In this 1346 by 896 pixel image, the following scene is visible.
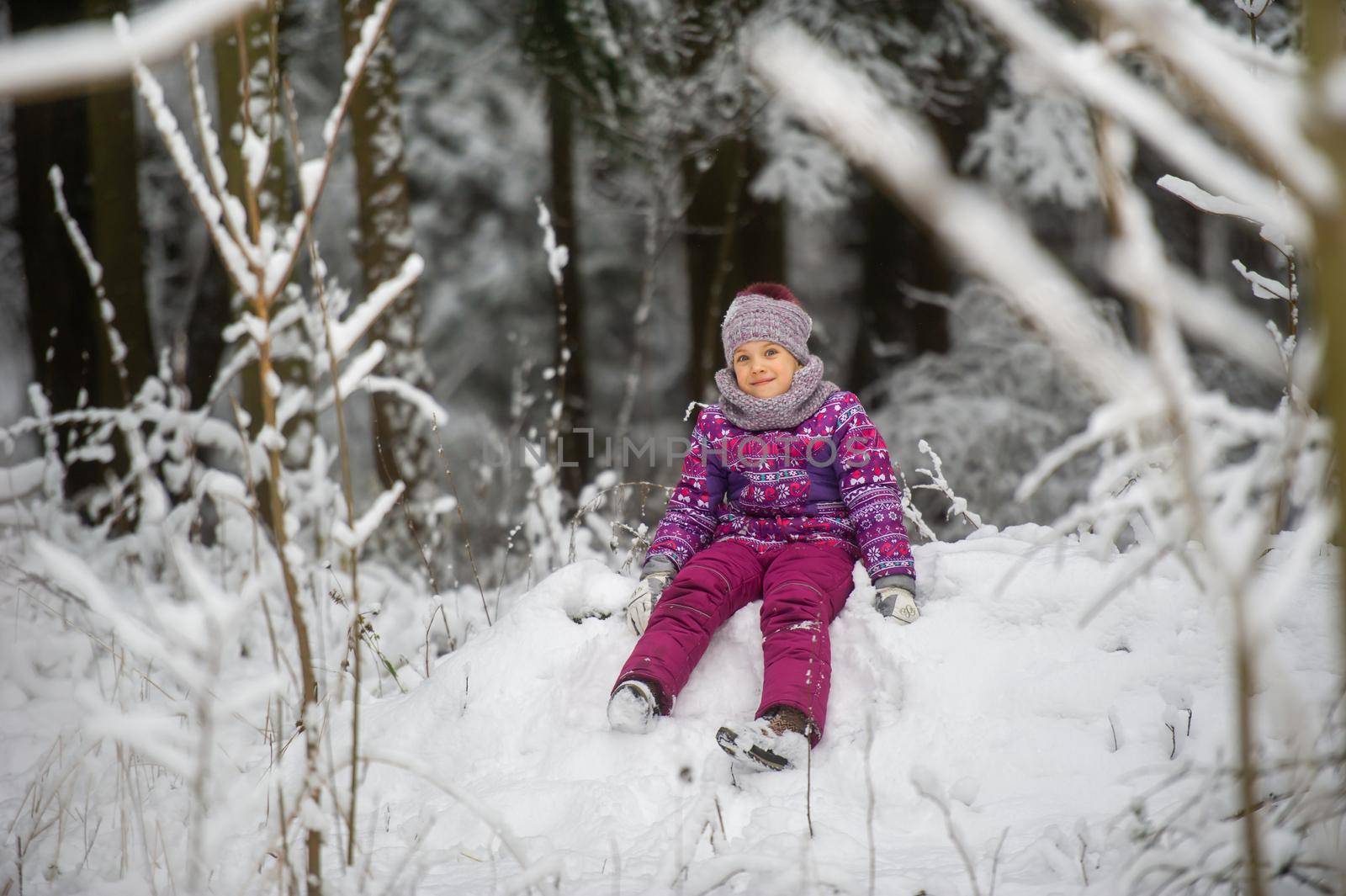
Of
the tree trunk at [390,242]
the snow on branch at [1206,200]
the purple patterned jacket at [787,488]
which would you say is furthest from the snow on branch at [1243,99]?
the tree trunk at [390,242]

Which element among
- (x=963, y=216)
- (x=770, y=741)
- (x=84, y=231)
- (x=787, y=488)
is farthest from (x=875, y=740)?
(x=84, y=231)

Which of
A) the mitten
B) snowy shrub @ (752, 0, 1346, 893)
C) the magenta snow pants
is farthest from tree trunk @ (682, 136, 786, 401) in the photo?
snowy shrub @ (752, 0, 1346, 893)

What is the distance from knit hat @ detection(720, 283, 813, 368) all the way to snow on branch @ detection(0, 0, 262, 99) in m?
2.17

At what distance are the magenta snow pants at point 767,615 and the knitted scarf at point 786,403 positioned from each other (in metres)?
0.40

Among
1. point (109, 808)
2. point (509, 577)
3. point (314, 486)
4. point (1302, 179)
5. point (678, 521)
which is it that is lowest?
point (509, 577)

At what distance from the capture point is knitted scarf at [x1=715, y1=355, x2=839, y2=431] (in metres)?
2.94

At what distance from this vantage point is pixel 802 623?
8.02 ft

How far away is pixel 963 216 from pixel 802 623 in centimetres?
174

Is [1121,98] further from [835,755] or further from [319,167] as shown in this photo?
[835,755]

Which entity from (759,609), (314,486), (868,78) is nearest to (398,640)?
(759,609)

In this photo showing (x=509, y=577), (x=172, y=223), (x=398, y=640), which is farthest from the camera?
(x=172, y=223)

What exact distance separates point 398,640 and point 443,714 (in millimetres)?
1399

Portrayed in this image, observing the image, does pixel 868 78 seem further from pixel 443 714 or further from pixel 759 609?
pixel 443 714

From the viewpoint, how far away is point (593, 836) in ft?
6.78
